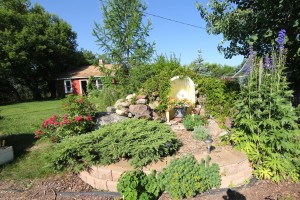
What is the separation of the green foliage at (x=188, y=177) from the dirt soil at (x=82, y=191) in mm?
123

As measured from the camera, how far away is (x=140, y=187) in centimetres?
289

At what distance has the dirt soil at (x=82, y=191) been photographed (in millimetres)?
2998

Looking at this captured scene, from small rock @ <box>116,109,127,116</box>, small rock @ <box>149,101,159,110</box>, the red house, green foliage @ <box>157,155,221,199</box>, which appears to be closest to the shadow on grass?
small rock @ <box>116,109,127,116</box>

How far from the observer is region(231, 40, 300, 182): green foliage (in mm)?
3316

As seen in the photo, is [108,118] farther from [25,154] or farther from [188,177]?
[188,177]

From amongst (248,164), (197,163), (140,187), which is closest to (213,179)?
(197,163)

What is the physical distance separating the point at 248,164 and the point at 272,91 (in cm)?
123

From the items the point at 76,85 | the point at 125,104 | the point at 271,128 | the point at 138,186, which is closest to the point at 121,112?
the point at 125,104

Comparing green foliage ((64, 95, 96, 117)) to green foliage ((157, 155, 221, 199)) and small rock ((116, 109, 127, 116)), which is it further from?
green foliage ((157, 155, 221, 199))

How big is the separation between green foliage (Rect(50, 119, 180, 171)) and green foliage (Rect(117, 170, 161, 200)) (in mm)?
265

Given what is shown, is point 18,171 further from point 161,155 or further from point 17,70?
point 17,70

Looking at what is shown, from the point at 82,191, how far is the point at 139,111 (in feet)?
9.48

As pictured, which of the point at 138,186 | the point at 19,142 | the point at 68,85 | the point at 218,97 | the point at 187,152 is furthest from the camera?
the point at 68,85

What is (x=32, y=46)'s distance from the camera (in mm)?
20234
